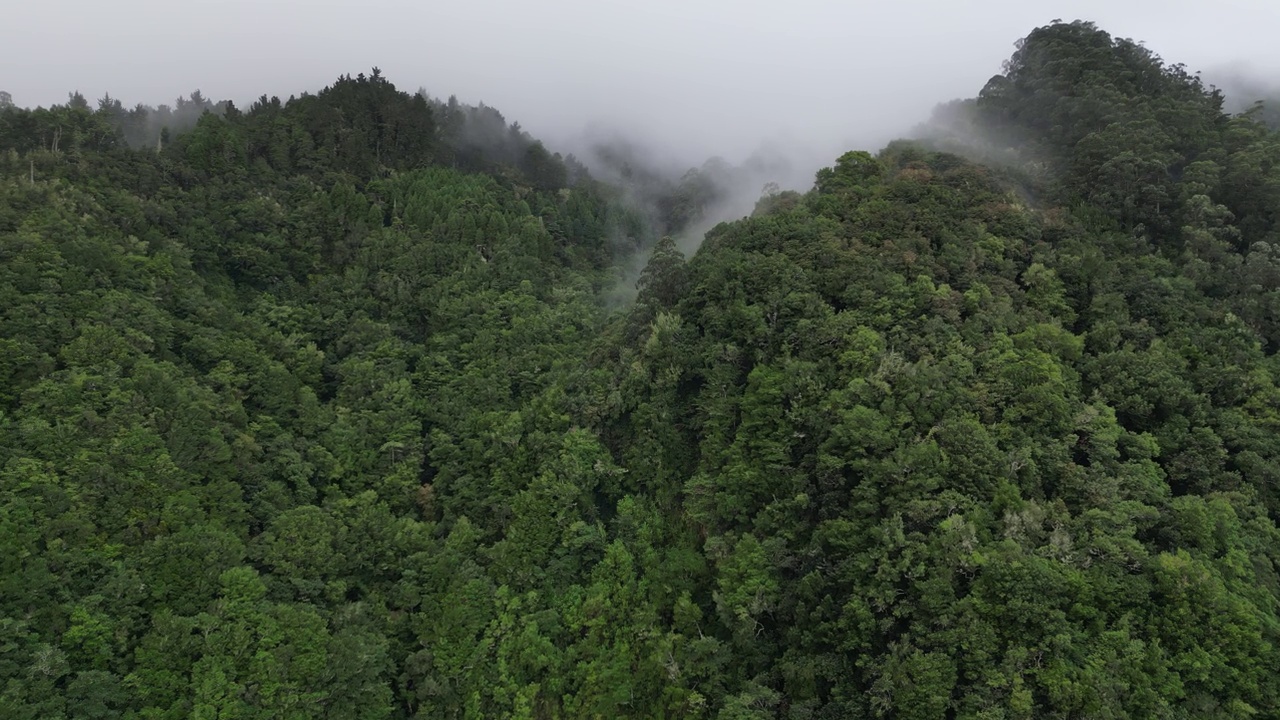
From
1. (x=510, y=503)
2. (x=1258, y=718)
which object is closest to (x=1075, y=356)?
(x=1258, y=718)

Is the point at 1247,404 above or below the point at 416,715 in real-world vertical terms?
above

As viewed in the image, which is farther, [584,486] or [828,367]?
[584,486]

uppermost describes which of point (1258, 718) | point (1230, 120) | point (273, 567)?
point (1230, 120)

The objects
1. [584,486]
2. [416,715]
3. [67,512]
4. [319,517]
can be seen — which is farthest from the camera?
[584,486]

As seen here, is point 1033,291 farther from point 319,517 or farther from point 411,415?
point 319,517

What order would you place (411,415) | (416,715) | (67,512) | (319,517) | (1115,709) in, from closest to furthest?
(1115,709), (67,512), (416,715), (319,517), (411,415)

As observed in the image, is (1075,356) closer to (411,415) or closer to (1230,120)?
(1230,120)
